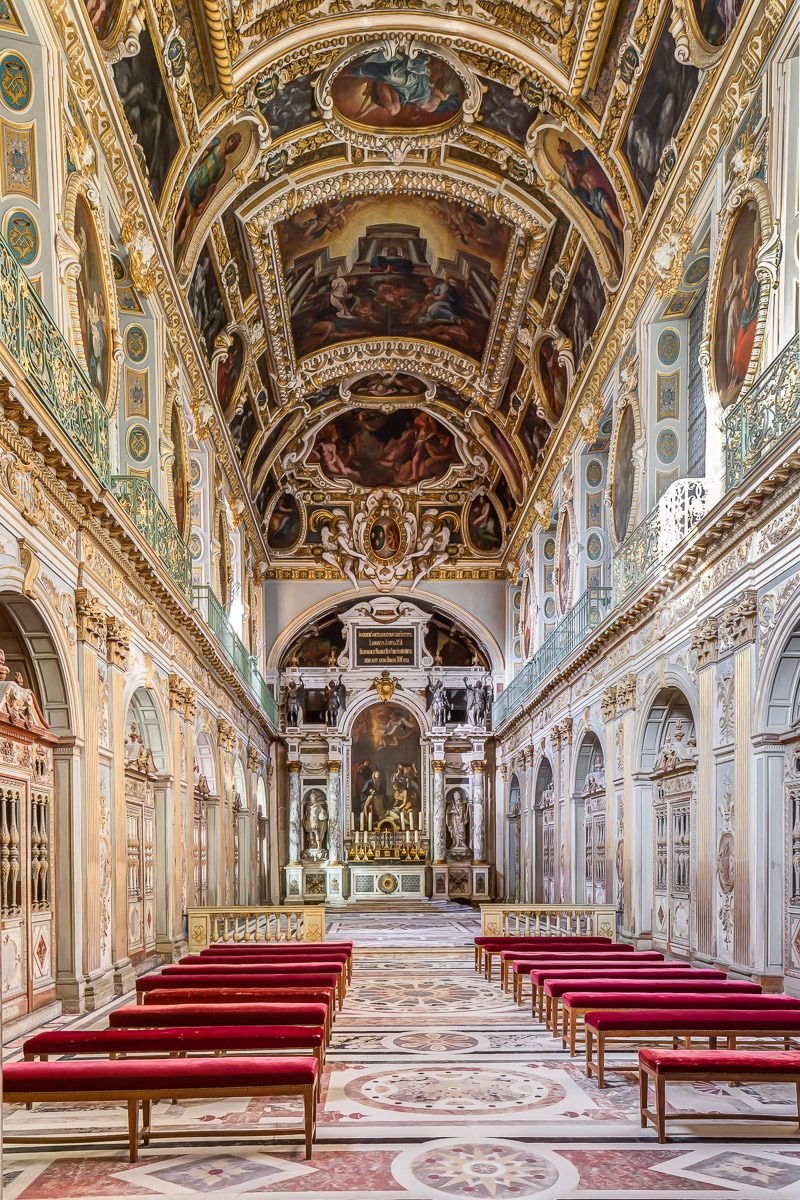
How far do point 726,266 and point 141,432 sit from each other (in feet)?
27.0

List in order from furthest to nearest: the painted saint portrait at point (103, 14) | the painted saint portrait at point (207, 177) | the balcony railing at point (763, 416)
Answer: the painted saint portrait at point (207, 177) < the painted saint portrait at point (103, 14) < the balcony railing at point (763, 416)

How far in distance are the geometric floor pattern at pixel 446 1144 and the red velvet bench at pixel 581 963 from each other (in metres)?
1.20

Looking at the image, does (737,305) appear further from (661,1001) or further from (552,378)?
(552,378)

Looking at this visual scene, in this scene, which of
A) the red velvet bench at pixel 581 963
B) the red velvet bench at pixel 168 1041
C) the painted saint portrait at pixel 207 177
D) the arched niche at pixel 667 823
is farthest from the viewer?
the painted saint portrait at pixel 207 177

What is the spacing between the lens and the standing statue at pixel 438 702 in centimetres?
3519

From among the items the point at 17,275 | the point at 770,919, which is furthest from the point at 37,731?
the point at 770,919

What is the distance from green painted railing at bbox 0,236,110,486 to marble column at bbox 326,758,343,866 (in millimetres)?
22977

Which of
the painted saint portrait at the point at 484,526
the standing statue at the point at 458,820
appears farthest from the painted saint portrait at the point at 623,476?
the standing statue at the point at 458,820

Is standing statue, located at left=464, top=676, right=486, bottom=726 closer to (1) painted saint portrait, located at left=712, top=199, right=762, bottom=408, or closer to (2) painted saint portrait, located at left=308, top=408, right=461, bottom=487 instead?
(2) painted saint portrait, located at left=308, top=408, right=461, bottom=487

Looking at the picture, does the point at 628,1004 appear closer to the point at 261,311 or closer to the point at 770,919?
the point at 770,919

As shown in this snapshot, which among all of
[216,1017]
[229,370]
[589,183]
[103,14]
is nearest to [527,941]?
[216,1017]

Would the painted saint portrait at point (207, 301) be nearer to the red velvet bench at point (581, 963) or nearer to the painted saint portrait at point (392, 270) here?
the painted saint portrait at point (392, 270)

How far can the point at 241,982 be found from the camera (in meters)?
9.98

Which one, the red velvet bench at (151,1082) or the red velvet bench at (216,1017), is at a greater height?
the red velvet bench at (151,1082)
